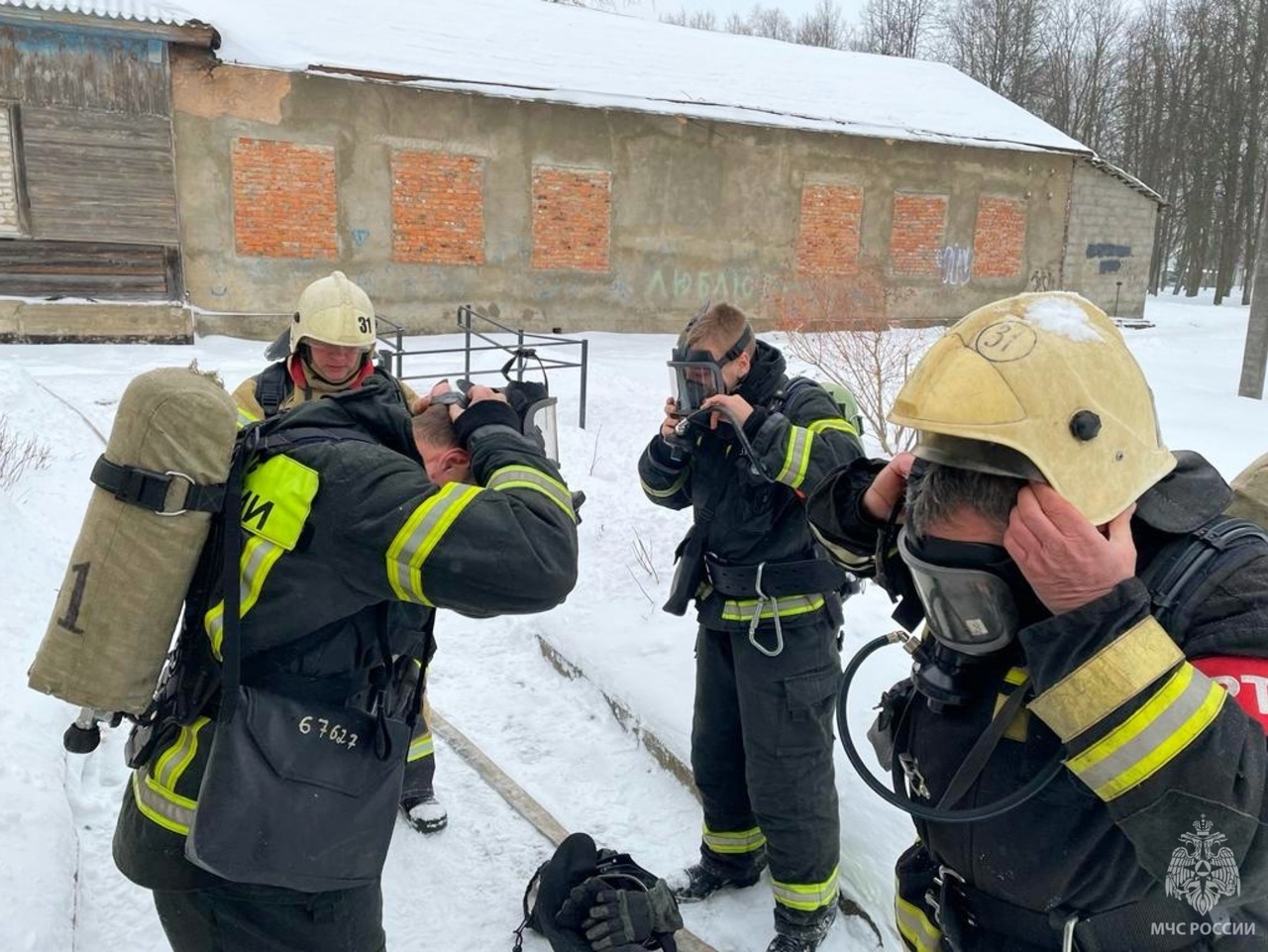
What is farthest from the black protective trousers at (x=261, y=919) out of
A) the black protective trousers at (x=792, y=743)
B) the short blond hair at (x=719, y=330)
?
the short blond hair at (x=719, y=330)

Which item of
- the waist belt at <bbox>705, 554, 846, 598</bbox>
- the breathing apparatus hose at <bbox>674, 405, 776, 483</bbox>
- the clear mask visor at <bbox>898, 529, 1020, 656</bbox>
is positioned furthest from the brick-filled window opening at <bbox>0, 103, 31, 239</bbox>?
the clear mask visor at <bbox>898, 529, 1020, 656</bbox>

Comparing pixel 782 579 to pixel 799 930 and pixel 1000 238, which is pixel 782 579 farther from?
pixel 1000 238

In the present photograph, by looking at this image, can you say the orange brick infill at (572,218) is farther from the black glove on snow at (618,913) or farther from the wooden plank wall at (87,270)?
the black glove on snow at (618,913)

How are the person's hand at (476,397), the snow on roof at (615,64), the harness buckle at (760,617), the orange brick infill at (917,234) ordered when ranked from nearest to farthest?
the person's hand at (476,397) → the harness buckle at (760,617) → the snow on roof at (615,64) → the orange brick infill at (917,234)

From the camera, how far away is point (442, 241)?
1566cm

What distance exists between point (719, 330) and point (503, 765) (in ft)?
7.34

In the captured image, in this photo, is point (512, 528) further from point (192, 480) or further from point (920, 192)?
point (920, 192)

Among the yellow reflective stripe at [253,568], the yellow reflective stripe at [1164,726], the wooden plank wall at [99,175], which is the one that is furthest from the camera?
the wooden plank wall at [99,175]

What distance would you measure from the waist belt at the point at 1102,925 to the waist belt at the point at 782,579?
145 centimetres

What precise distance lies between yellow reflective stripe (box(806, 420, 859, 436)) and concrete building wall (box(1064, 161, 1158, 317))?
21.1m

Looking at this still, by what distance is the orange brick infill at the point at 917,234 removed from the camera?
64.1 feet

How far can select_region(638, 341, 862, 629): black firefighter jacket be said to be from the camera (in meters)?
2.78

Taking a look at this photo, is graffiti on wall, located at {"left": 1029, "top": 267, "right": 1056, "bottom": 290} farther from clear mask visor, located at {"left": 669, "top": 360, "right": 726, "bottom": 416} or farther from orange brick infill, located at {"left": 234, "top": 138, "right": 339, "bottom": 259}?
clear mask visor, located at {"left": 669, "top": 360, "right": 726, "bottom": 416}

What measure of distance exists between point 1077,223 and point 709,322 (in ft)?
71.7
